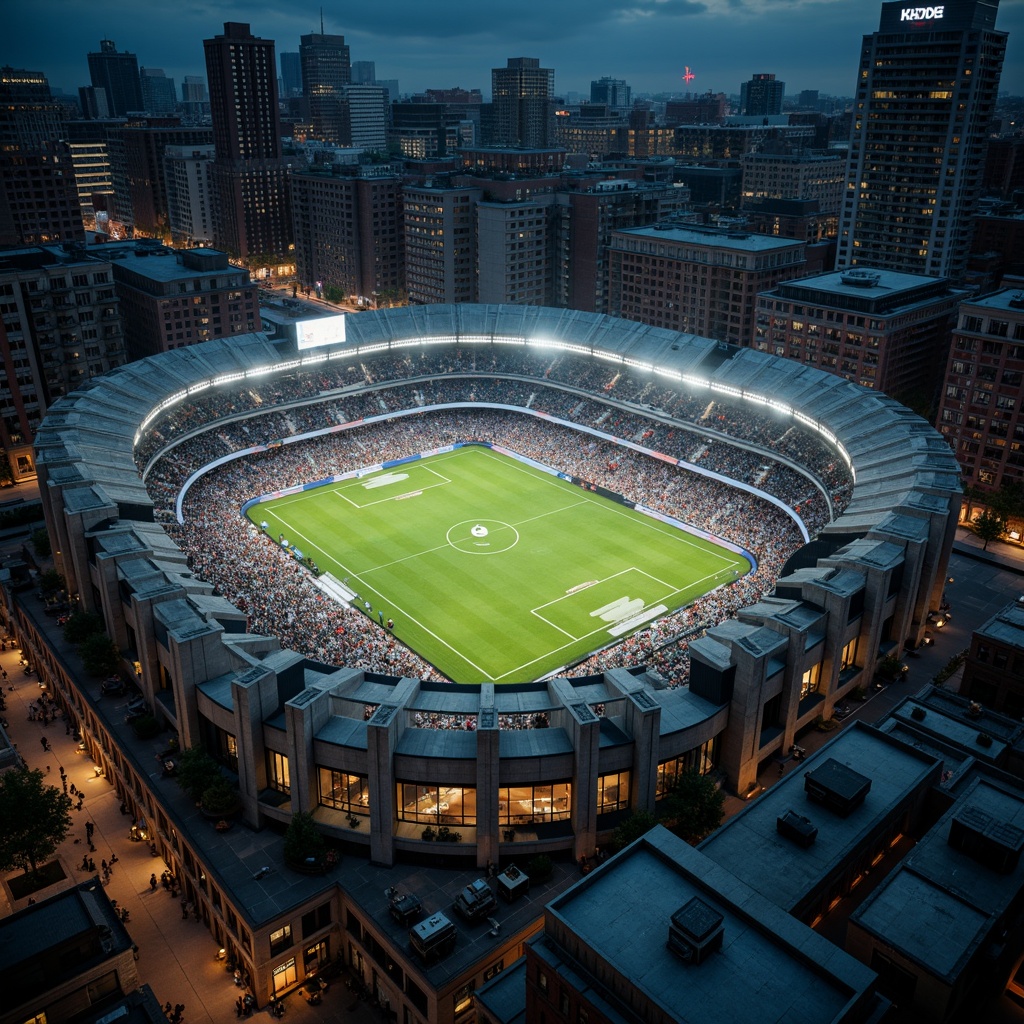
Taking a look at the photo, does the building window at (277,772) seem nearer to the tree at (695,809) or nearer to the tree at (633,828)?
the tree at (633,828)

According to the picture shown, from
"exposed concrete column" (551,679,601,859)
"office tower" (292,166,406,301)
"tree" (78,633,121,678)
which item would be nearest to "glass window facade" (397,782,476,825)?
"exposed concrete column" (551,679,601,859)

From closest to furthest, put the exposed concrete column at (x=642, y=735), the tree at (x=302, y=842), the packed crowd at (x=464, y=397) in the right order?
the tree at (x=302, y=842), the exposed concrete column at (x=642, y=735), the packed crowd at (x=464, y=397)

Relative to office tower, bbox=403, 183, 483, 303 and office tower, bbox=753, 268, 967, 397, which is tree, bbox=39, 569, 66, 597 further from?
office tower, bbox=403, 183, 483, 303

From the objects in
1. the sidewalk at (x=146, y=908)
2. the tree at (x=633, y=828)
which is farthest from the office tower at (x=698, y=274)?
the sidewalk at (x=146, y=908)

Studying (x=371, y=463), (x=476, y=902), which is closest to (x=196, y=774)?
(x=476, y=902)

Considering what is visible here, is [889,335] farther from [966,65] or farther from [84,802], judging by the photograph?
[84,802]

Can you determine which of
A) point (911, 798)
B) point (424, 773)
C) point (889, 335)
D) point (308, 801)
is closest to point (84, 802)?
point (308, 801)
